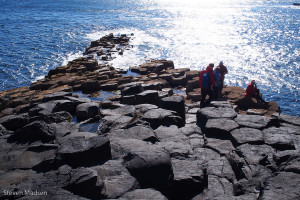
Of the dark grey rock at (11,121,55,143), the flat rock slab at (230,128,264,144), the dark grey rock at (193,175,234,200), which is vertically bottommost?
the dark grey rock at (193,175,234,200)

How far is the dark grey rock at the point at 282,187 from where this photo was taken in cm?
448

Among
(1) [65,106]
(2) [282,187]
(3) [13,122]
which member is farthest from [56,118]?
(2) [282,187]

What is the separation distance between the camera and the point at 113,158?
5.47 metres

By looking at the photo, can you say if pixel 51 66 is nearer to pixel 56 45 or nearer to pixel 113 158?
pixel 56 45

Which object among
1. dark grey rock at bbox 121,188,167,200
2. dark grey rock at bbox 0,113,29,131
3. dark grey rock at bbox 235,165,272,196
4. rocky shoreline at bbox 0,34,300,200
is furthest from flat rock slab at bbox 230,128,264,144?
dark grey rock at bbox 0,113,29,131

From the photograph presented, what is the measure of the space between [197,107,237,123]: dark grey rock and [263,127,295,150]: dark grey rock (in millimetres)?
1241

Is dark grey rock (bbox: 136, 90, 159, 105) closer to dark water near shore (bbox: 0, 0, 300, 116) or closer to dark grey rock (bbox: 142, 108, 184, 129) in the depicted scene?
Result: dark grey rock (bbox: 142, 108, 184, 129)

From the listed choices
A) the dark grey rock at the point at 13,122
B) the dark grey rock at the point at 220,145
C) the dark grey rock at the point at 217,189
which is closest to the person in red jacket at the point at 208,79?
the dark grey rock at the point at 220,145

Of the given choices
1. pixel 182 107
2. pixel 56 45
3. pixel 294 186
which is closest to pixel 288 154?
pixel 294 186

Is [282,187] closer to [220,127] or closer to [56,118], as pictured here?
[220,127]

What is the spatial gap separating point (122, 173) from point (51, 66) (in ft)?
63.6

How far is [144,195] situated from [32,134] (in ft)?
11.0

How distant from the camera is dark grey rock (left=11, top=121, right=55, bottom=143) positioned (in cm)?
598

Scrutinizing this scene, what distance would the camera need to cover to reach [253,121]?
785cm
